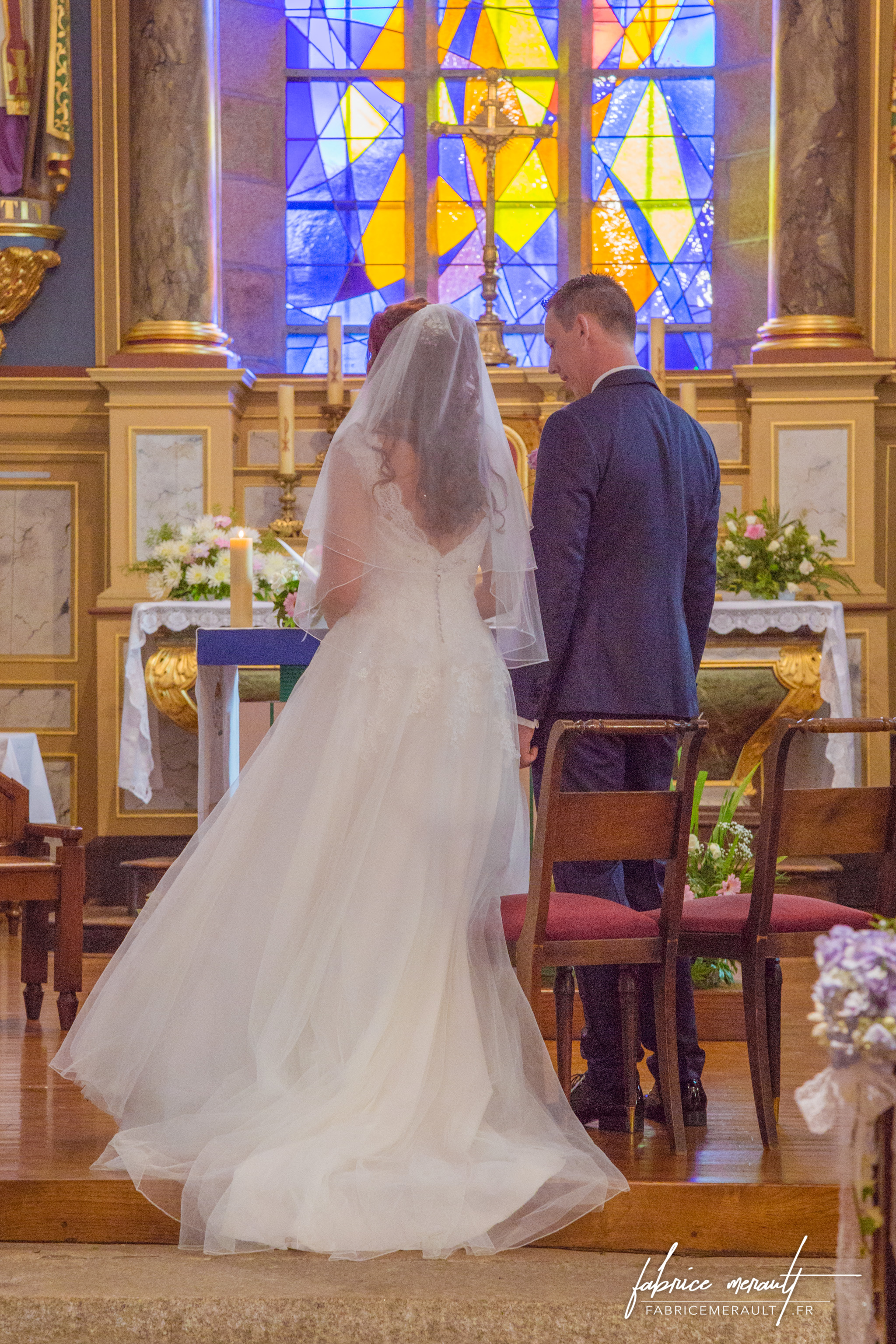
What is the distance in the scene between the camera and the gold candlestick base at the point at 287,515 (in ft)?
20.9

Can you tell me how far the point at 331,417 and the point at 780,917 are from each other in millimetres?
4605

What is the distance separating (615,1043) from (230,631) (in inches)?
64.0

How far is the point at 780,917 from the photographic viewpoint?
3.25 meters

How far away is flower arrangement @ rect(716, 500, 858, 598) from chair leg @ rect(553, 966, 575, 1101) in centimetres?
356

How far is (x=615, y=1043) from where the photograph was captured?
3.35 m

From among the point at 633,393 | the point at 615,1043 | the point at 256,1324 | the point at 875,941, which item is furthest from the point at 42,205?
the point at 875,941

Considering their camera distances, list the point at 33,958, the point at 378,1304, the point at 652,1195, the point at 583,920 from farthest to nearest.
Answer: the point at 33,958
the point at 583,920
the point at 652,1195
the point at 378,1304

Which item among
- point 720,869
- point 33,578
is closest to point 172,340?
point 33,578

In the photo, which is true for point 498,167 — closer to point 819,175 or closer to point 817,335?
point 819,175

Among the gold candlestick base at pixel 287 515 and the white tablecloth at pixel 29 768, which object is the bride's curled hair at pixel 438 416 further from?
the white tablecloth at pixel 29 768

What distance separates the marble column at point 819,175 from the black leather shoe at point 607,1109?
15.5 ft

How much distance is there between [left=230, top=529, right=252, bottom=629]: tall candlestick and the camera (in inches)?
179

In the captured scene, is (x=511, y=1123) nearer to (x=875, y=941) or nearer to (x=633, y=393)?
(x=875, y=941)
